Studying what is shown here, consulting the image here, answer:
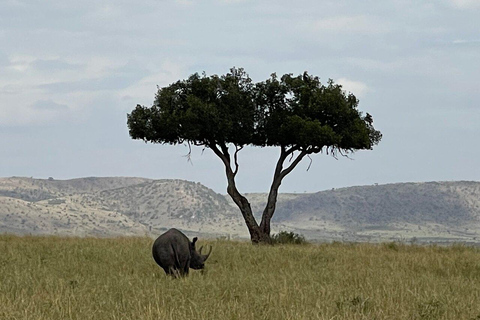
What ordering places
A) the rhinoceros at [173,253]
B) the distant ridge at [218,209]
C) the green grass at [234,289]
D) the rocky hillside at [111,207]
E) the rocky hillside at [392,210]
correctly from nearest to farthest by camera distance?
the green grass at [234,289], the rhinoceros at [173,253], the rocky hillside at [111,207], the distant ridge at [218,209], the rocky hillside at [392,210]

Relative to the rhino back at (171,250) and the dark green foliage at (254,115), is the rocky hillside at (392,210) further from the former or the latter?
the rhino back at (171,250)

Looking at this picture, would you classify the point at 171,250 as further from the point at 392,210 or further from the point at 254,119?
the point at 392,210

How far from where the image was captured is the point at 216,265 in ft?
68.8

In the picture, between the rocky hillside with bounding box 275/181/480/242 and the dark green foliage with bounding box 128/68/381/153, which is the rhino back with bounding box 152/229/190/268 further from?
the rocky hillside with bounding box 275/181/480/242

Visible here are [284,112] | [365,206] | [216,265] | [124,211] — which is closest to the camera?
[216,265]

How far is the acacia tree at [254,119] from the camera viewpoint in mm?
34438

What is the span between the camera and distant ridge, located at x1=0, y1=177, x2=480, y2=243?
11944 cm

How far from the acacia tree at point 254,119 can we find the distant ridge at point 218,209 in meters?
77.7

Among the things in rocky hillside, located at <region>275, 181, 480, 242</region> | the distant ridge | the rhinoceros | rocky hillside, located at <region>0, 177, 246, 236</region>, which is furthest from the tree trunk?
rocky hillside, located at <region>275, 181, 480, 242</region>

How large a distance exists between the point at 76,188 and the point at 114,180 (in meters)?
11.6

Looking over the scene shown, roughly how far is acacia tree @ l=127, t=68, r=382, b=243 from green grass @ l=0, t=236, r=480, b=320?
12.1 metres

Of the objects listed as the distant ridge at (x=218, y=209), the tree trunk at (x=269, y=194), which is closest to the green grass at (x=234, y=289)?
the tree trunk at (x=269, y=194)

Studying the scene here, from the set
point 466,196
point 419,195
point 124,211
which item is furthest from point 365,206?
point 124,211

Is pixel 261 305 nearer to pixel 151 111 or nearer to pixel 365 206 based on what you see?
pixel 151 111
